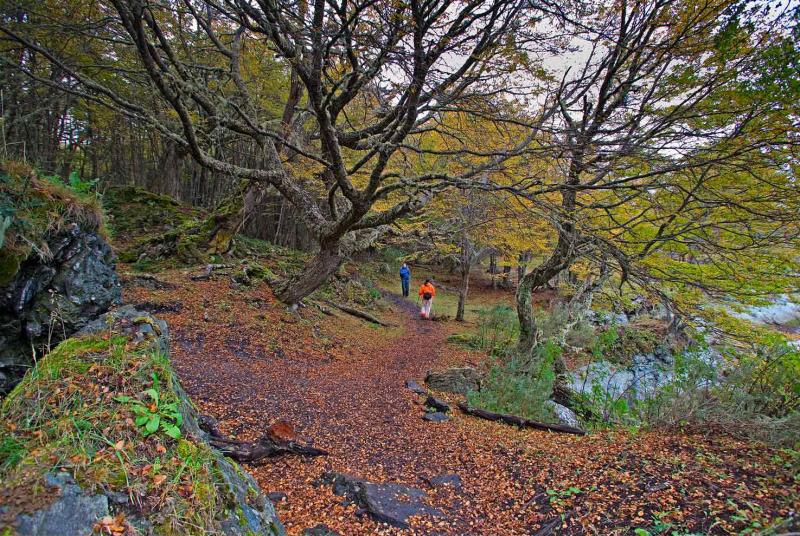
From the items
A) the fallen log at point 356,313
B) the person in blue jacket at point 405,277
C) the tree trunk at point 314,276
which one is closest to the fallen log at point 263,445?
the tree trunk at point 314,276

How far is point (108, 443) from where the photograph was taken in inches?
57.1

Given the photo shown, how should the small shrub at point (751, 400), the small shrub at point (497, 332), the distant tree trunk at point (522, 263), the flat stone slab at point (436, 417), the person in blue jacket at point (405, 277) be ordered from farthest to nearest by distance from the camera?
the person in blue jacket at point (405, 277) < the distant tree trunk at point (522, 263) < the small shrub at point (497, 332) < the flat stone slab at point (436, 417) < the small shrub at point (751, 400)

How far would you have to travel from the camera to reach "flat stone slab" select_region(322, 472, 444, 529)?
2562 mm

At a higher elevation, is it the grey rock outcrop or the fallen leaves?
the grey rock outcrop

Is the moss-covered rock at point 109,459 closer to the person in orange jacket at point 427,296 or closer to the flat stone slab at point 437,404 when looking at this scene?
the flat stone slab at point 437,404

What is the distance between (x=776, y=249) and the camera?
4.52 meters

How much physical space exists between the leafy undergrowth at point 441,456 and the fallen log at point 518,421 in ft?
0.61

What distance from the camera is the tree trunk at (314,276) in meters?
7.34

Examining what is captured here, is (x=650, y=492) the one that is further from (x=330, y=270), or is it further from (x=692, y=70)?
(x=330, y=270)

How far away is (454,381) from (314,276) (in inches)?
139

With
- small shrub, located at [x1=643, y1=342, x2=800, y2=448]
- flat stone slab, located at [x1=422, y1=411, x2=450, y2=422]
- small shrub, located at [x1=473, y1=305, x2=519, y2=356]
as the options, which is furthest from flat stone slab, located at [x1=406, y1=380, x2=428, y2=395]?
small shrub, located at [x1=473, y1=305, x2=519, y2=356]

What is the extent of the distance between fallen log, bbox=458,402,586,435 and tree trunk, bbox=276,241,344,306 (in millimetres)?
3783

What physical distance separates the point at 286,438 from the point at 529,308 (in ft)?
18.5

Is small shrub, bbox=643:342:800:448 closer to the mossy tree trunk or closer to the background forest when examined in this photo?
the background forest
